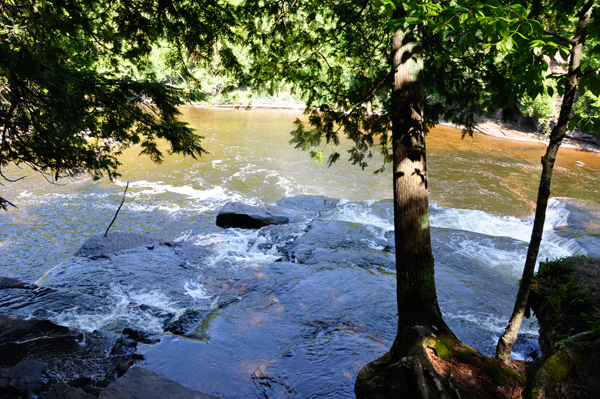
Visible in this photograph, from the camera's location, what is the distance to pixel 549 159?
9.21 ft

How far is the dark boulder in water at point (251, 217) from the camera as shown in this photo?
33.6 feet

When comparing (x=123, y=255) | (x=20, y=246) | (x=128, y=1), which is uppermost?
(x=128, y=1)

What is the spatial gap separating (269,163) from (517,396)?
15766 millimetres

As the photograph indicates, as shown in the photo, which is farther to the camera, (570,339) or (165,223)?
(165,223)

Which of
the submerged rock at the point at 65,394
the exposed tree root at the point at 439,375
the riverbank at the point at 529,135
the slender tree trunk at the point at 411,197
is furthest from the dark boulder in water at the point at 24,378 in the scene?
the riverbank at the point at 529,135

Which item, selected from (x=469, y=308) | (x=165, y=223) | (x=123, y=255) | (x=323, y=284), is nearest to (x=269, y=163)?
(x=165, y=223)

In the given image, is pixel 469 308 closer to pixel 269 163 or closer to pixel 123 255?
pixel 123 255

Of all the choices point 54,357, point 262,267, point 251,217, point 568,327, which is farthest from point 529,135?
point 54,357

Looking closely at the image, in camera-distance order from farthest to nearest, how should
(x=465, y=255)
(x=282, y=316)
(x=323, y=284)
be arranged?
(x=465, y=255), (x=323, y=284), (x=282, y=316)

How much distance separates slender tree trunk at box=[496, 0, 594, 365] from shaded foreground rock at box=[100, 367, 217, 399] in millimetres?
2848

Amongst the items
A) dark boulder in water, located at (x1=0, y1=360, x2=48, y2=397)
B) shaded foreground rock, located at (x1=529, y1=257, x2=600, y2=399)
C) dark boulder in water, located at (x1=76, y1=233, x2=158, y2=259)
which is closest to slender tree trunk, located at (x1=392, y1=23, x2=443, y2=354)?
shaded foreground rock, located at (x1=529, y1=257, x2=600, y2=399)

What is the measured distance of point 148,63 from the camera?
5.59 metres

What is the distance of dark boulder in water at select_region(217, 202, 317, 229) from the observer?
10.2 meters

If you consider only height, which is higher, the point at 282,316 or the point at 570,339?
the point at 570,339
